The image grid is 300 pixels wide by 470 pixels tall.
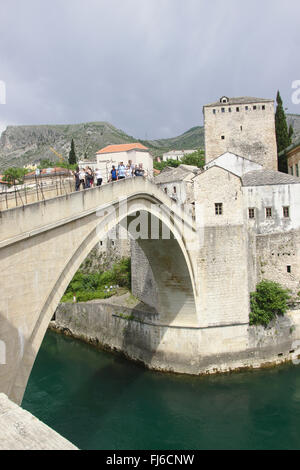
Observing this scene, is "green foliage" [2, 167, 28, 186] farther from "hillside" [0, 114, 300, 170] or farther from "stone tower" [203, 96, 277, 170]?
"hillside" [0, 114, 300, 170]

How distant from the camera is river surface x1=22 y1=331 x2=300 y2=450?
1195 centimetres

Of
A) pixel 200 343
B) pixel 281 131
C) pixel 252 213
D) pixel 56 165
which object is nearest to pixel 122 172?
pixel 200 343

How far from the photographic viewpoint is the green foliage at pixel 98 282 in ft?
74.1

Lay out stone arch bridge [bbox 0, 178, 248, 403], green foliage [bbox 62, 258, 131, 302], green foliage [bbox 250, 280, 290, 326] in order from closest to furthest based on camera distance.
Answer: stone arch bridge [bbox 0, 178, 248, 403] < green foliage [bbox 250, 280, 290, 326] < green foliage [bbox 62, 258, 131, 302]

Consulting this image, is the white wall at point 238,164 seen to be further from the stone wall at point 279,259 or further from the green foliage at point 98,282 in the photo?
the green foliage at point 98,282

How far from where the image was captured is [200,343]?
15953 millimetres

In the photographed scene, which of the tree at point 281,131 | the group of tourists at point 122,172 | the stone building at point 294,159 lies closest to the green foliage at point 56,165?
the tree at point 281,131

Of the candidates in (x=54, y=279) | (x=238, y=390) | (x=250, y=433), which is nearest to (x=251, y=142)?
(x=238, y=390)

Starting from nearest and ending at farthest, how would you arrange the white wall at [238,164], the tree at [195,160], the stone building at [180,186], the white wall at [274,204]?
the white wall at [274,204]
the stone building at [180,186]
the white wall at [238,164]
the tree at [195,160]

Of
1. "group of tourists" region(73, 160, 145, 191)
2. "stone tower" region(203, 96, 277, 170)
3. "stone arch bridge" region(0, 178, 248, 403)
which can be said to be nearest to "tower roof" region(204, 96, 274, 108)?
"stone tower" region(203, 96, 277, 170)

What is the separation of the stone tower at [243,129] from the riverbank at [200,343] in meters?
16.5

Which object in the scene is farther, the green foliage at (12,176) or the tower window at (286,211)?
the green foliage at (12,176)

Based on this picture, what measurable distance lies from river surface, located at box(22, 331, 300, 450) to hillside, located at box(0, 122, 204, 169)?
95.8m

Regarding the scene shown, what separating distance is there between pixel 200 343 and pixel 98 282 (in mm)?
9862
